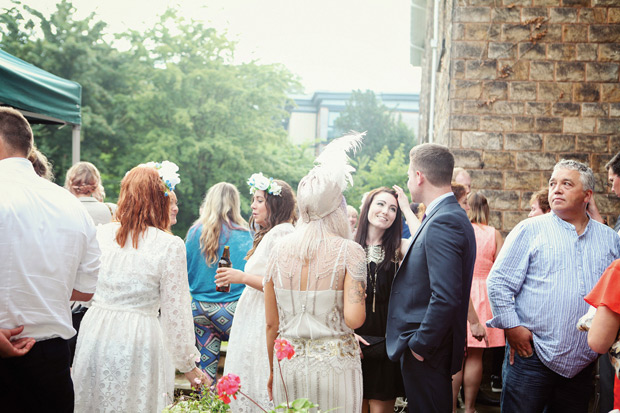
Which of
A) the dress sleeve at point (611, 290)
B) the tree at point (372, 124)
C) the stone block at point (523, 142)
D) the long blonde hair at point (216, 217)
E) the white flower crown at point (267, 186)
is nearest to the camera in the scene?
the dress sleeve at point (611, 290)

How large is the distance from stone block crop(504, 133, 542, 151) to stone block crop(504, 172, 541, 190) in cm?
28

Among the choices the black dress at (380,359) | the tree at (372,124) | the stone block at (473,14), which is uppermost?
the tree at (372,124)

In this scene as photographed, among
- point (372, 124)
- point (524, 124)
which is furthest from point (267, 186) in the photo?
point (372, 124)

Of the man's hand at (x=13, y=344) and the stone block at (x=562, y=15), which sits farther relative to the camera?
the stone block at (x=562, y=15)

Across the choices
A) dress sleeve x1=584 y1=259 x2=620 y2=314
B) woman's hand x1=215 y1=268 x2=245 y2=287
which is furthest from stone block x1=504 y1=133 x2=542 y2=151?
dress sleeve x1=584 y1=259 x2=620 y2=314

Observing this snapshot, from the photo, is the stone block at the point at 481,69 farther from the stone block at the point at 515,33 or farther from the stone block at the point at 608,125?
the stone block at the point at 608,125

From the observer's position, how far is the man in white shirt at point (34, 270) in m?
2.55

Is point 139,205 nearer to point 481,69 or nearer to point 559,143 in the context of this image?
point 481,69

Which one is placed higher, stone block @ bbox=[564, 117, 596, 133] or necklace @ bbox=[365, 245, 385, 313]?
stone block @ bbox=[564, 117, 596, 133]

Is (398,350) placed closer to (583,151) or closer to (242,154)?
(583,151)

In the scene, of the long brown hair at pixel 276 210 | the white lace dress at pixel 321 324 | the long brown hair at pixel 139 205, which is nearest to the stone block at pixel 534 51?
the long brown hair at pixel 276 210

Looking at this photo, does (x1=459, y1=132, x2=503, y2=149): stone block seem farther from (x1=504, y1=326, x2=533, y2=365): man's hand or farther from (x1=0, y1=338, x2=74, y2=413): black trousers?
(x1=0, y1=338, x2=74, y2=413): black trousers

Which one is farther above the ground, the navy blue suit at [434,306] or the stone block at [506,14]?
the stone block at [506,14]

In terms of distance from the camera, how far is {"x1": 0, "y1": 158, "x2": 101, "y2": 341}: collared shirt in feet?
8.36
